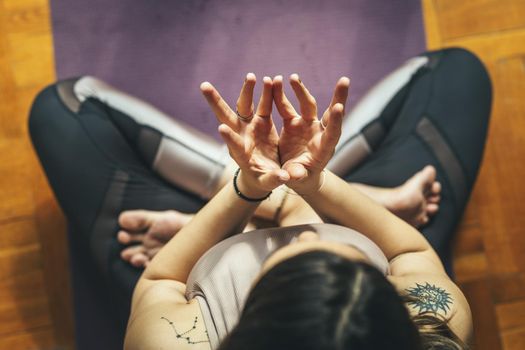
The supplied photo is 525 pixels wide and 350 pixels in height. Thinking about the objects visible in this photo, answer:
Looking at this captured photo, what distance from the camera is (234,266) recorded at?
0.80m

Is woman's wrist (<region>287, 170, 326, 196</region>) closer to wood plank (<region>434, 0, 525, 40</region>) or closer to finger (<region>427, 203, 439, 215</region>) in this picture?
finger (<region>427, 203, 439, 215</region>)

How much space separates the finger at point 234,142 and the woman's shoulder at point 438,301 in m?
0.30

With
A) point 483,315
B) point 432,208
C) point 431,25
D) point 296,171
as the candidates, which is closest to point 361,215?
point 296,171

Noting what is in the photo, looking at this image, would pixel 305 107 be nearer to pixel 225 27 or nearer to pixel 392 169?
pixel 392 169

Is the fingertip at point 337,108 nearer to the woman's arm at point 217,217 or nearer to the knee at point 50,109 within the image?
the woman's arm at point 217,217

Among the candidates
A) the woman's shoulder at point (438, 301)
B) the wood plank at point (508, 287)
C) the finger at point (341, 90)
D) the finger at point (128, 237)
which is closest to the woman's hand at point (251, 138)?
the finger at point (341, 90)

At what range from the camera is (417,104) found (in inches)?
45.9

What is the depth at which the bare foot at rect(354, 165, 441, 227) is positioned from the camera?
1104 millimetres

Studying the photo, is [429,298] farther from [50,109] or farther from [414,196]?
[50,109]

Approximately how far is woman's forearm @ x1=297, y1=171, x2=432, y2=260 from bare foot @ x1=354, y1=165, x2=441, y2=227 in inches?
6.4

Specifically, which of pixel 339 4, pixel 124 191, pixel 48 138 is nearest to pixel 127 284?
pixel 124 191

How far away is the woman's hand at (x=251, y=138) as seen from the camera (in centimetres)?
75

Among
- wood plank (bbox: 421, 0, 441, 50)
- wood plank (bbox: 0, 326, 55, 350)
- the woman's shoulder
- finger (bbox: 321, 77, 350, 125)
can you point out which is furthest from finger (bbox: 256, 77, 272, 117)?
wood plank (bbox: 0, 326, 55, 350)

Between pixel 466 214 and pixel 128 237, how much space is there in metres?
0.83
